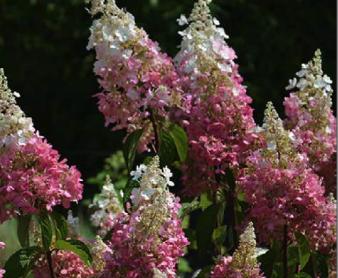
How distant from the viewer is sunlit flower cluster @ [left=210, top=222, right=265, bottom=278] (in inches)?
88.0

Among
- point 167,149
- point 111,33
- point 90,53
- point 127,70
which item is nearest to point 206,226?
point 167,149

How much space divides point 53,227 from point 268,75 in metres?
4.71

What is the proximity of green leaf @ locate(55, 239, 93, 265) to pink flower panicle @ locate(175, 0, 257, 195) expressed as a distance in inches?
16.3

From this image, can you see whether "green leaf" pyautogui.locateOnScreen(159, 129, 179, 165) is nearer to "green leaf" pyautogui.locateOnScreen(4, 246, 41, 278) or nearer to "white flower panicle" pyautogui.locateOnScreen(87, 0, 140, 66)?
"white flower panicle" pyautogui.locateOnScreen(87, 0, 140, 66)

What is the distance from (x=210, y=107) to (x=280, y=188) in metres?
0.32

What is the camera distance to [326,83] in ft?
9.42

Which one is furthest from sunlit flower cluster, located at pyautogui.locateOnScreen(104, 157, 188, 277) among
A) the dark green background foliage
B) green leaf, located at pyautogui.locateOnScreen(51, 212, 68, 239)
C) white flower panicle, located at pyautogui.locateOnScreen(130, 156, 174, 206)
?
the dark green background foliage

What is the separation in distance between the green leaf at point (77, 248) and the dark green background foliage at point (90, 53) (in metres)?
4.28

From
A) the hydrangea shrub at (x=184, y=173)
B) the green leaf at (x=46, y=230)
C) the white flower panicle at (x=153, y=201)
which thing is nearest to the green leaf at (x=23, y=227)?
the hydrangea shrub at (x=184, y=173)

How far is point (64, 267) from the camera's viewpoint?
252 cm

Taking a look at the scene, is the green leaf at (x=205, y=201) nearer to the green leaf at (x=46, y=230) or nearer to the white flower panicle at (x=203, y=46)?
the white flower panicle at (x=203, y=46)

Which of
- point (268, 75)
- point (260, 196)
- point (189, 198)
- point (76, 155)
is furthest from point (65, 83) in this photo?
point (260, 196)

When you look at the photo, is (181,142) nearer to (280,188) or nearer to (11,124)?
(280,188)

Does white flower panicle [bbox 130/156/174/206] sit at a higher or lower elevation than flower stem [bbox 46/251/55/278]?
higher
